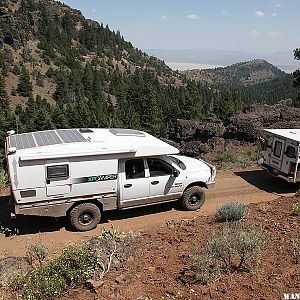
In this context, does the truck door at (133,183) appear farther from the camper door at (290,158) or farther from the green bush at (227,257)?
the camper door at (290,158)

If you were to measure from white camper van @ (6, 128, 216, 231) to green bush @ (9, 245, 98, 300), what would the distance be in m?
2.70

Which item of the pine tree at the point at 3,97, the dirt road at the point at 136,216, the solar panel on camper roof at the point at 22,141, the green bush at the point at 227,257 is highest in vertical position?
the solar panel on camper roof at the point at 22,141

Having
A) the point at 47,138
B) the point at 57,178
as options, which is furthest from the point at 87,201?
the point at 47,138

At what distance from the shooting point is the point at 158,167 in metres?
10.5

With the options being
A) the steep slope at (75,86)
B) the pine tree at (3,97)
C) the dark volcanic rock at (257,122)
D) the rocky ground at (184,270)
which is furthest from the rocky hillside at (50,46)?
the rocky ground at (184,270)

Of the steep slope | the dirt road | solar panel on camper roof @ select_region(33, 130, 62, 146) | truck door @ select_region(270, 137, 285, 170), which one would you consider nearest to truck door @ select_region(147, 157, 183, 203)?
the dirt road

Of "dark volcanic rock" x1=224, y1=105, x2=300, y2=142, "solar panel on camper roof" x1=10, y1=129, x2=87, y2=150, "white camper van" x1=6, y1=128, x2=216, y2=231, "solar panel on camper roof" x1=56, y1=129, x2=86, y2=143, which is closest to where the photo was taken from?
"white camper van" x1=6, y1=128, x2=216, y2=231

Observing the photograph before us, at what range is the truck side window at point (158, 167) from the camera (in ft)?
33.9

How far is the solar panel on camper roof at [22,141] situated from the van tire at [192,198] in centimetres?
434

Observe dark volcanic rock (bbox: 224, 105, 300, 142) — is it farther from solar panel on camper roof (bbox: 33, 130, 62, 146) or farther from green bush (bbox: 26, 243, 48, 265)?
green bush (bbox: 26, 243, 48, 265)

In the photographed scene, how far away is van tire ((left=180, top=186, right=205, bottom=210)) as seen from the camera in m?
10.9

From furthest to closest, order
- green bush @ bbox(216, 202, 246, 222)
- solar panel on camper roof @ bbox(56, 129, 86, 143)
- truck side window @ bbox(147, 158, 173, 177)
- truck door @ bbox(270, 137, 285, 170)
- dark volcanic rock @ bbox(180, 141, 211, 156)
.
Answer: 1. dark volcanic rock @ bbox(180, 141, 211, 156)
2. truck door @ bbox(270, 137, 285, 170)
3. truck side window @ bbox(147, 158, 173, 177)
4. solar panel on camper roof @ bbox(56, 129, 86, 143)
5. green bush @ bbox(216, 202, 246, 222)

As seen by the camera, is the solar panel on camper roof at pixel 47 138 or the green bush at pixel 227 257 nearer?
the green bush at pixel 227 257

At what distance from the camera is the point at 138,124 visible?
253 feet
